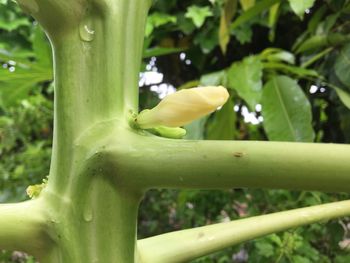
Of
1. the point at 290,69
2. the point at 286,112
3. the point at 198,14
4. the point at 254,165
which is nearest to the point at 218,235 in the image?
the point at 254,165

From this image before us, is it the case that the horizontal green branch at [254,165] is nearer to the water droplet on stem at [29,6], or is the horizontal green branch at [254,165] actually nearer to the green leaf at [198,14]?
the water droplet on stem at [29,6]

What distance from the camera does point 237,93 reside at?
764mm

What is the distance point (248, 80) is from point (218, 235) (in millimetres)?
392

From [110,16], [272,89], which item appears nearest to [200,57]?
[272,89]

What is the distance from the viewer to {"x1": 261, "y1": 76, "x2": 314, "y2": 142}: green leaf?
685 mm

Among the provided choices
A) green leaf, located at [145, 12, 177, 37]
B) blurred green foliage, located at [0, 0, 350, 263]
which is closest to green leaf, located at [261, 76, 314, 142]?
blurred green foliage, located at [0, 0, 350, 263]

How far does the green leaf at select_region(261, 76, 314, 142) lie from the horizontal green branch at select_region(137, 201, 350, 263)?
28 centimetres

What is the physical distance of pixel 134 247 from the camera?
13.4 inches

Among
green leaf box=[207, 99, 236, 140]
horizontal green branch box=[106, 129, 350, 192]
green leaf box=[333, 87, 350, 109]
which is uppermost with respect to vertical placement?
green leaf box=[333, 87, 350, 109]

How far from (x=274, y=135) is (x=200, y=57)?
60 cm

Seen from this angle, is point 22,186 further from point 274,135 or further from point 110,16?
point 110,16

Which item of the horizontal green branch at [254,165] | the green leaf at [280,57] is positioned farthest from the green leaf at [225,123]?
the horizontal green branch at [254,165]

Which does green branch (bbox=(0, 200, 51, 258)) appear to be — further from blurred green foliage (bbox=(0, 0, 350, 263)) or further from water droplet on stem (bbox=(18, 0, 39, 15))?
blurred green foliage (bbox=(0, 0, 350, 263))

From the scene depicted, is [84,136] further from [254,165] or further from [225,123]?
[225,123]
